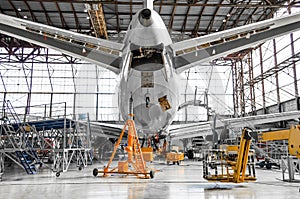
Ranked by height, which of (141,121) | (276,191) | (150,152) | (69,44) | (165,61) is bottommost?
(276,191)

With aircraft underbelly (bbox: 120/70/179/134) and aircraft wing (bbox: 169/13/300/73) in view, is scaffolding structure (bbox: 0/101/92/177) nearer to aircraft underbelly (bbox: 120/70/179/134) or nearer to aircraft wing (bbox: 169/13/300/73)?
aircraft underbelly (bbox: 120/70/179/134)

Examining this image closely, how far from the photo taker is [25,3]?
27.4 metres

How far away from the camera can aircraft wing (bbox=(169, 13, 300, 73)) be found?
895 cm

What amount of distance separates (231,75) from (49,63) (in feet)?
101

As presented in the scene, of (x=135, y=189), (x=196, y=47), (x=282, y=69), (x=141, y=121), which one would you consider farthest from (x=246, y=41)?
(x=282, y=69)

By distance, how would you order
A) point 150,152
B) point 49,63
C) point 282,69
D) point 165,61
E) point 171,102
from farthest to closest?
1. point 49,63
2. point 282,69
3. point 150,152
4. point 171,102
5. point 165,61

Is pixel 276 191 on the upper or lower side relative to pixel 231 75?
lower

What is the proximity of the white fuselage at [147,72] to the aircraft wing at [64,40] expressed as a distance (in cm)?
104

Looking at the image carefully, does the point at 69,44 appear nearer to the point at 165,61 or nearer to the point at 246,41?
the point at 165,61

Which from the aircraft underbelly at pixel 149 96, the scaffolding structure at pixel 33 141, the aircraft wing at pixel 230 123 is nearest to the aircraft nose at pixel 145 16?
the aircraft underbelly at pixel 149 96

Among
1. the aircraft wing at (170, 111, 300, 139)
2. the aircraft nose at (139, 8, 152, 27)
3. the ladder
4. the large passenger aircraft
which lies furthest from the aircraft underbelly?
the aircraft wing at (170, 111, 300, 139)

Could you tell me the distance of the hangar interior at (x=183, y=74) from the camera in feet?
88.3

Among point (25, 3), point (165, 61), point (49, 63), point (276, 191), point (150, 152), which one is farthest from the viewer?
point (49, 63)

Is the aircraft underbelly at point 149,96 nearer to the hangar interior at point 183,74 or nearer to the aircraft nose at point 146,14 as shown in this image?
the aircraft nose at point 146,14
